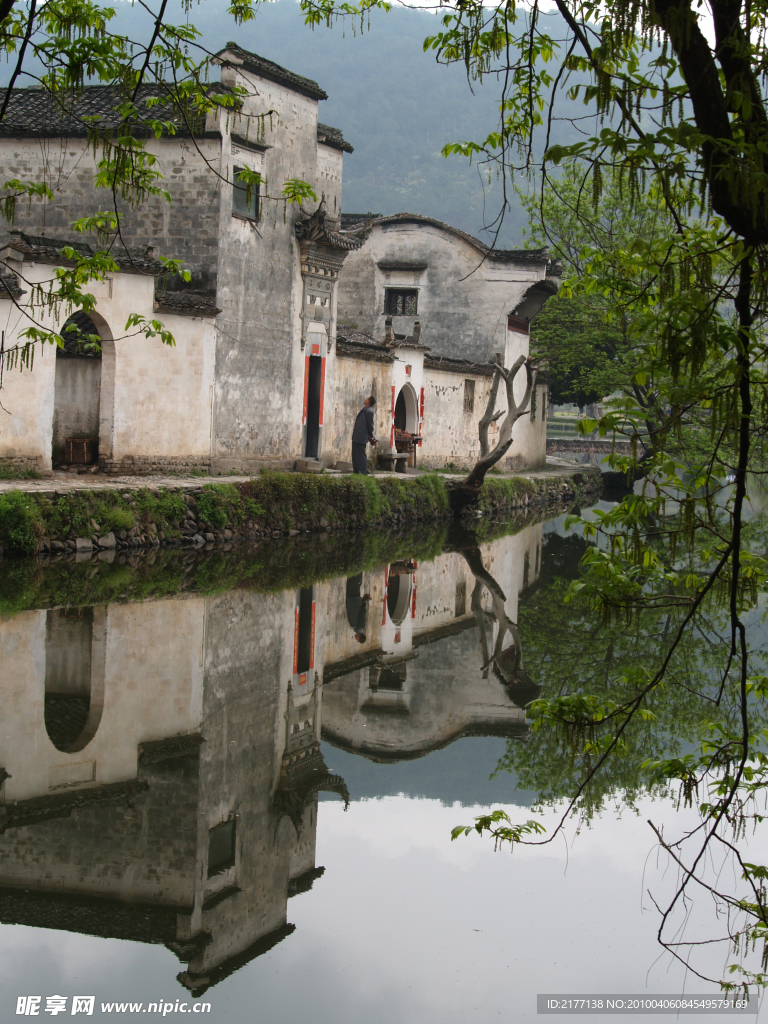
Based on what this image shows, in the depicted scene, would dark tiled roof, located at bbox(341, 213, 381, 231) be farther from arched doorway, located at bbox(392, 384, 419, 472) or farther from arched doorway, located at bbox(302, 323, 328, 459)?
arched doorway, located at bbox(302, 323, 328, 459)

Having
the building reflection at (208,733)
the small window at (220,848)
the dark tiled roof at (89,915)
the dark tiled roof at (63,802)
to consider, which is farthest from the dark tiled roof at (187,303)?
the dark tiled roof at (89,915)

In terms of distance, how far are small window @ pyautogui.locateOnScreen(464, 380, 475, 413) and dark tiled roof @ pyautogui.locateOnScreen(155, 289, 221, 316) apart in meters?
11.2

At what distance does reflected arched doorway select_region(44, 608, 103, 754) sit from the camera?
21.1 feet

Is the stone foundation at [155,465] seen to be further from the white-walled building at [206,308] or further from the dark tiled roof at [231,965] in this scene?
the dark tiled roof at [231,965]

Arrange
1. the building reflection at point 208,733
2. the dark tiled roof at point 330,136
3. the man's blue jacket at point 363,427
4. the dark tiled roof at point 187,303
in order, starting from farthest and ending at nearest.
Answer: the dark tiled roof at point 330,136
the man's blue jacket at point 363,427
the dark tiled roof at point 187,303
the building reflection at point 208,733

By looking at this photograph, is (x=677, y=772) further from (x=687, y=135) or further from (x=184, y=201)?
(x=184, y=201)

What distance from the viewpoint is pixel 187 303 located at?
17125 millimetres

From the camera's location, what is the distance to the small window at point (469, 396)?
27.8m

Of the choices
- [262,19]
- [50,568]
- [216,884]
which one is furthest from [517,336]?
[262,19]

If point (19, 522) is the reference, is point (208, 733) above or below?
below

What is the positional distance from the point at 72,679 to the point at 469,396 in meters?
21.4

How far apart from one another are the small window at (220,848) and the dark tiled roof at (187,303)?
41.4 feet

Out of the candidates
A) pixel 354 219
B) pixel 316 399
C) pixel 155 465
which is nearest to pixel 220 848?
pixel 155 465

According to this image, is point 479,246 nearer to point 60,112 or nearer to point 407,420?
point 407,420
